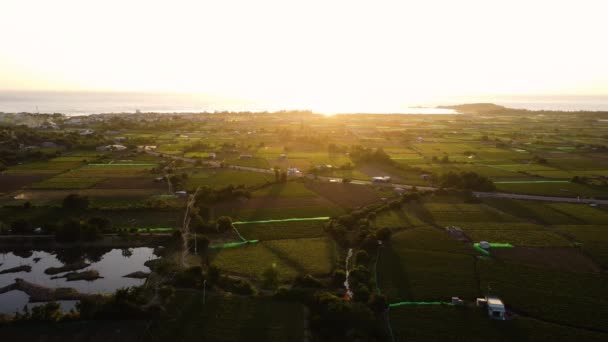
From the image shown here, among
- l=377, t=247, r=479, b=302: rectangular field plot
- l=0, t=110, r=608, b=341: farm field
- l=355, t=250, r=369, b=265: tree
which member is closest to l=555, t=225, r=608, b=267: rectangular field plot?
l=0, t=110, r=608, b=341: farm field

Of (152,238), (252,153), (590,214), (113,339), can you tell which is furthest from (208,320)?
(252,153)

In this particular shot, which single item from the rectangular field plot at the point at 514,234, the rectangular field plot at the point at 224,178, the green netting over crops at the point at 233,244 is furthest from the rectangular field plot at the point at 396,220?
the rectangular field plot at the point at 224,178

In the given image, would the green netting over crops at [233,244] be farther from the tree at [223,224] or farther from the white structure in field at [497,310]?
the white structure in field at [497,310]

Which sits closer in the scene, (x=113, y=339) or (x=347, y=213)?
(x=113, y=339)

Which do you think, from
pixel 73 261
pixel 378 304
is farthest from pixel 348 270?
pixel 73 261

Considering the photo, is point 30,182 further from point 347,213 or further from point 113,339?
point 347,213

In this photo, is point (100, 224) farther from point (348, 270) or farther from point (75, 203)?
point (348, 270)
